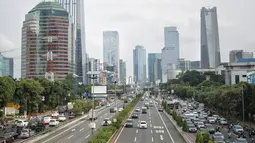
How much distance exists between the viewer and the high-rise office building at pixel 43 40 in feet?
559

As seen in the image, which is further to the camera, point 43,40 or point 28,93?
point 43,40

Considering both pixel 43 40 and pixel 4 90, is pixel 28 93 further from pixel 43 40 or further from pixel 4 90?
pixel 43 40

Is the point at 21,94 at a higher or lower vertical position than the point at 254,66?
lower

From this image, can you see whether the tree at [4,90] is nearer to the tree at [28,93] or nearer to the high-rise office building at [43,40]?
the tree at [28,93]

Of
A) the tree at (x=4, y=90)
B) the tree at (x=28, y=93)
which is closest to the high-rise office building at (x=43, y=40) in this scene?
the tree at (x=28, y=93)

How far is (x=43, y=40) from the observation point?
16988cm

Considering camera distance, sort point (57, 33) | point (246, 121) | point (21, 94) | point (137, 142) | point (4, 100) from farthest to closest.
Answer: point (57, 33)
point (21, 94)
point (246, 121)
point (4, 100)
point (137, 142)

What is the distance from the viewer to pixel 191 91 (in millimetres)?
136750

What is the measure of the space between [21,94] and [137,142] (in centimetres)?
4366

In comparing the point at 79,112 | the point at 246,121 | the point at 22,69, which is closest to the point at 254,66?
the point at 246,121

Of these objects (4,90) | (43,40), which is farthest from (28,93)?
(43,40)

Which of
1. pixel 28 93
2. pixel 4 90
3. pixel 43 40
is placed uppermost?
pixel 43 40

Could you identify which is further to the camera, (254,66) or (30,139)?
(254,66)

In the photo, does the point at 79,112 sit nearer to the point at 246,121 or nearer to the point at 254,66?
the point at 246,121
